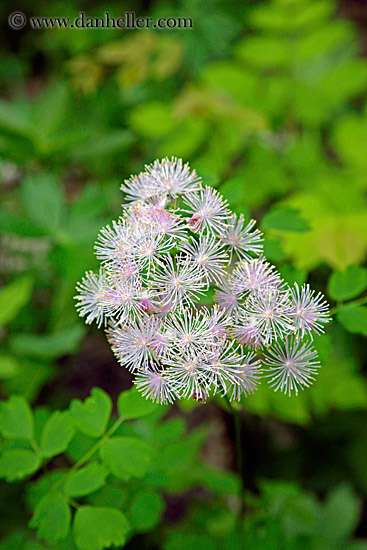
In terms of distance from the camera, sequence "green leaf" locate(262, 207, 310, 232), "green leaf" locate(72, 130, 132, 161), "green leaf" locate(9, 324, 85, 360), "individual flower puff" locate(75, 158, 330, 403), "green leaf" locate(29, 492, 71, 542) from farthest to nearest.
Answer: "green leaf" locate(72, 130, 132, 161)
"green leaf" locate(9, 324, 85, 360)
"green leaf" locate(262, 207, 310, 232)
"green leaf" locate(29, 492, 71, 542)
"individual flower puff" locate(75, 158, 330, 403)

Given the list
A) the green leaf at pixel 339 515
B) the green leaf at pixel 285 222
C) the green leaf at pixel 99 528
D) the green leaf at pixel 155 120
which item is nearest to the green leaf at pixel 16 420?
the green leaf at pixel 99 528

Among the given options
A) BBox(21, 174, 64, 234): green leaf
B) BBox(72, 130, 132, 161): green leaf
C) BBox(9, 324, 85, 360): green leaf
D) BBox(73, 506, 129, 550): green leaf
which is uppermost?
BBox(72, 130, 132, 161): green leaf

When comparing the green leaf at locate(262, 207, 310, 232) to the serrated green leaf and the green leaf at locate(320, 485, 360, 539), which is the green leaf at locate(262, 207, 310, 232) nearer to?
the serrated green leaf

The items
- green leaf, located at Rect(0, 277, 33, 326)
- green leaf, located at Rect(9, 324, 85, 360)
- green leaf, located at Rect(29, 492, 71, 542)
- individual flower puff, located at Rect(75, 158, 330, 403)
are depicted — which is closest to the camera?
individual flower puff, located at Rect(75, 158, 330, 403)

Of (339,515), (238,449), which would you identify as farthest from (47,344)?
(339,515)

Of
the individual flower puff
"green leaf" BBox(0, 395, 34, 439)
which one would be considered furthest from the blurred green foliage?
the individual flower puff

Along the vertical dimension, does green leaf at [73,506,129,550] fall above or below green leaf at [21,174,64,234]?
below

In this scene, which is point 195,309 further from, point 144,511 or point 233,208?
point 144,511

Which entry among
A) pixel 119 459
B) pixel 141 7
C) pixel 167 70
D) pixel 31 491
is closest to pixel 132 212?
pixel 119 459

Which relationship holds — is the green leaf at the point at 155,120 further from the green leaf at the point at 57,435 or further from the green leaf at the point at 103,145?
the green leaf at the point at 57,435

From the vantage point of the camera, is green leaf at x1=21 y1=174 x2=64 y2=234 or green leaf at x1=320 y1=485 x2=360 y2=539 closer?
green leaf at x1=320 y1=485 x2=360 y2=539
